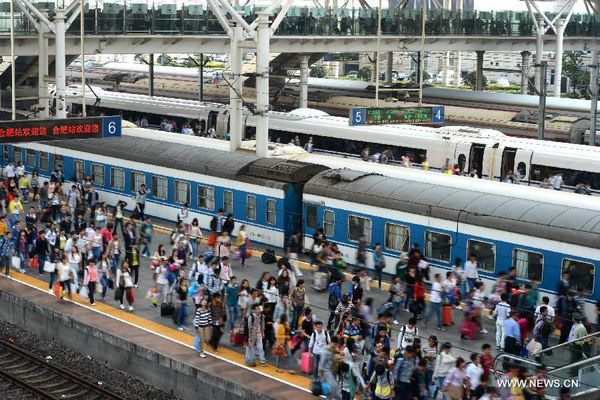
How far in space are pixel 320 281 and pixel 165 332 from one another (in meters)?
4.62

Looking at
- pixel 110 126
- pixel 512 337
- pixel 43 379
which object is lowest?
pixel 43 379

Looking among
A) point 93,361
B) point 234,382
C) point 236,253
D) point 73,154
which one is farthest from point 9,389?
point 73,154

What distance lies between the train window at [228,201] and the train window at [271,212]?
1666 millimetres

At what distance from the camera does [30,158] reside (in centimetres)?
4209

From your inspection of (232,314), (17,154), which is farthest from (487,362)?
(17,154)

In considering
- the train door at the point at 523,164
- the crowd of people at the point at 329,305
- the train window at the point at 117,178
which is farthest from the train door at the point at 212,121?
the train door at the point at 523,164

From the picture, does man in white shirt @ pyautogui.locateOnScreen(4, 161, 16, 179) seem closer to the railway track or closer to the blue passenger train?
the blue passenger train

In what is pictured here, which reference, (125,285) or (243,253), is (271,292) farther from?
(243,253)

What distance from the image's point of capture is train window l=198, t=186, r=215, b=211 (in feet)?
110

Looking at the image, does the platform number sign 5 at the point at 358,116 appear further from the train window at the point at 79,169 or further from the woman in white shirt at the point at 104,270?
the woman in white shirt at the point at 104,270

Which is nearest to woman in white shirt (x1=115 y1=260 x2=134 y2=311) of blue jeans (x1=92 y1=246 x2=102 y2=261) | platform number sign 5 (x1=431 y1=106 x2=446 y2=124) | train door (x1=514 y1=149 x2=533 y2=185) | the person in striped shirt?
blue jeans (x1=92 y1=246 x2=102 y2=261)

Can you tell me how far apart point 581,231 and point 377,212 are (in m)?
5.92

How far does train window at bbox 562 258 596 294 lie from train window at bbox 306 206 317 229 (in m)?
7.98

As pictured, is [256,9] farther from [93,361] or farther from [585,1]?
[93,361]
